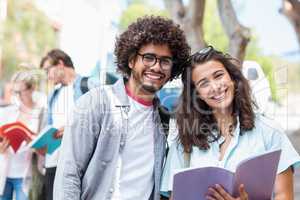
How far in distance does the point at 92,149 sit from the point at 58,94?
1.62 m

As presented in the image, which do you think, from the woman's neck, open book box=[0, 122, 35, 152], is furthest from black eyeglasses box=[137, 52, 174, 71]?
open book box=[0, 122, 35, 152]

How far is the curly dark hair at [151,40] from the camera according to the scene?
1.99 metres

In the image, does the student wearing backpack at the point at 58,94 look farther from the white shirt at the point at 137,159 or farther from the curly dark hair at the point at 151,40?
the white shirt at the point at 137,159

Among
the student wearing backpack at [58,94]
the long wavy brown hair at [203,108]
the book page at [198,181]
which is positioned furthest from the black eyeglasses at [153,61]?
the student wearing backpack at [58,94]

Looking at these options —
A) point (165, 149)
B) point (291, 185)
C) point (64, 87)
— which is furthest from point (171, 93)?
point (291, 185)

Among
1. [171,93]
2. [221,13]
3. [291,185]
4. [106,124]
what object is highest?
[221,13]

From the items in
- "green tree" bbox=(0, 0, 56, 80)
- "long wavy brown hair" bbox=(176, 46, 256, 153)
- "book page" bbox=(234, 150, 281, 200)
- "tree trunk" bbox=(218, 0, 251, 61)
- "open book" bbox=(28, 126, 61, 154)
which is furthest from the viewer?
"green tree" bbox=(0, 0, 56, 80)

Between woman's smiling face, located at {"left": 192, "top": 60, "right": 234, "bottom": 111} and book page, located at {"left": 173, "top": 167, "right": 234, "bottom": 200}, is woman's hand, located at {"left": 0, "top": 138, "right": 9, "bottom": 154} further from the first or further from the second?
book page, located at {"left": 173, "top": 167, "right": 234, "bottom": 200}

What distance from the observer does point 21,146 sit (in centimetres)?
361

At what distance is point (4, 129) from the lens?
11.5 feet

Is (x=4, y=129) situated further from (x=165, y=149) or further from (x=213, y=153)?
(x=213, y=153)

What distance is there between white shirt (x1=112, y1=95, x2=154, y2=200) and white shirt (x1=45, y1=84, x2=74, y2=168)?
139 cm

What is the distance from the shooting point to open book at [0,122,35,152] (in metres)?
3.48

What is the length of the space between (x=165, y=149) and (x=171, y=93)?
53.8 inches
